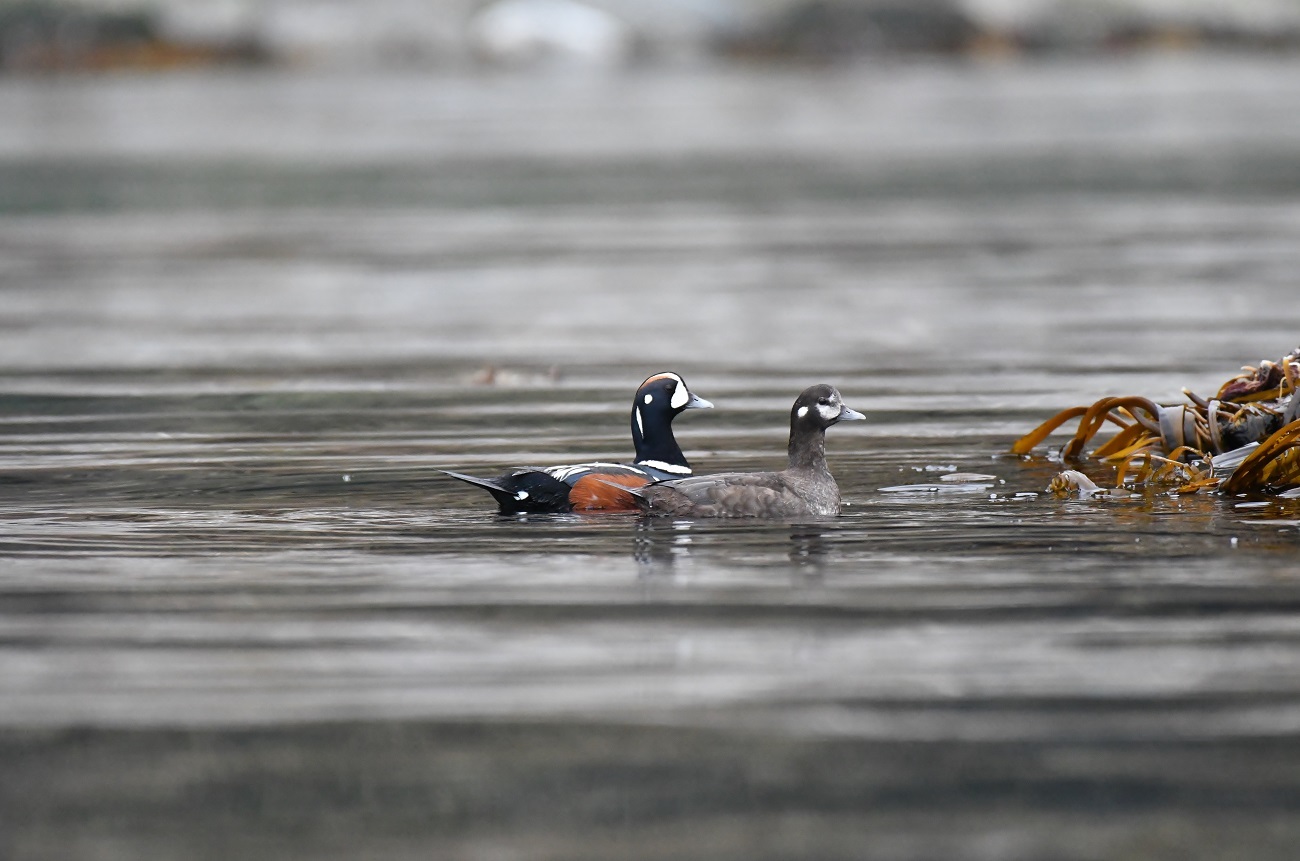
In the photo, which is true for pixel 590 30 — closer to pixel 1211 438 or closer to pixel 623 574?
pixel 1211 438

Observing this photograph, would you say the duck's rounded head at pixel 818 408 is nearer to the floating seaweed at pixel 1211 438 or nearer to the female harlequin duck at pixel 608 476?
the female harlequin duck at pixel 608 476

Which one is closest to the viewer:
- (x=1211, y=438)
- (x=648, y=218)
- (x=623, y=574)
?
(x=623, y=574)

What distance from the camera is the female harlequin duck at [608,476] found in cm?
1003

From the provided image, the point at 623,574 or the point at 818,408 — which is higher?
the point at 818,408

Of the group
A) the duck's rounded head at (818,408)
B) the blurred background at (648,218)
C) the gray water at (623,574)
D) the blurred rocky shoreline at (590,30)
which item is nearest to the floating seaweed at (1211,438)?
the gray water at (623,574)

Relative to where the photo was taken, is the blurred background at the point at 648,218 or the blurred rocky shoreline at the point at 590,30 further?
the blurred rocky shoreline at the point at 590,30

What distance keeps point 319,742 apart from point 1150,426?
6.07 metres

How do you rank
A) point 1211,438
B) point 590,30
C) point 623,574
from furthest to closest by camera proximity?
1. point 590,30
2. point 1211,438
3. point 623,574

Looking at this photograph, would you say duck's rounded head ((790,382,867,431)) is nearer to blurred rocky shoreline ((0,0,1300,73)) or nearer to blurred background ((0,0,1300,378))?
blurred background ((0,0,1300,378))

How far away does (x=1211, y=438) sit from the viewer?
37.3ft

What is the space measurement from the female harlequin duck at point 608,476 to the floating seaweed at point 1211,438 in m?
1.83

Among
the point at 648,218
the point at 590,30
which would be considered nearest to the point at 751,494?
the point at 648,218

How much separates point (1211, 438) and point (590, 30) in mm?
99106

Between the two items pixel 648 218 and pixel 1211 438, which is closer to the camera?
pixel 1211 438
